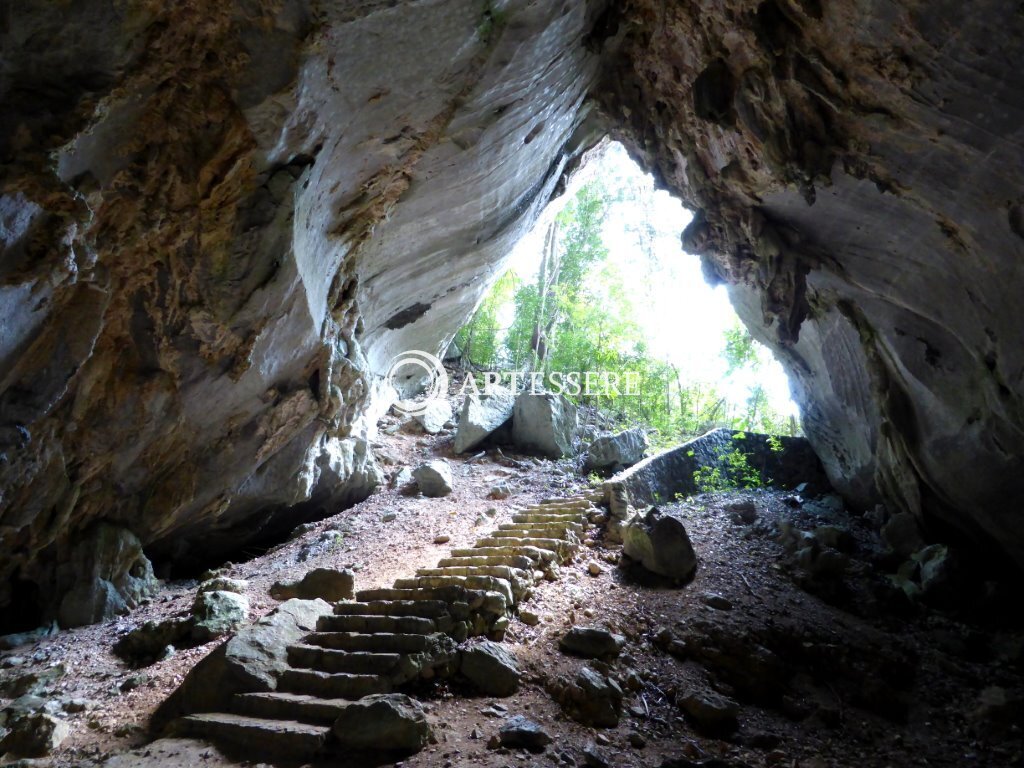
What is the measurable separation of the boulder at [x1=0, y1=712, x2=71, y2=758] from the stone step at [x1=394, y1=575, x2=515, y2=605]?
322 cm

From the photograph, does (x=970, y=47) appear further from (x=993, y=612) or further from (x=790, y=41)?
(x=993, y=612)

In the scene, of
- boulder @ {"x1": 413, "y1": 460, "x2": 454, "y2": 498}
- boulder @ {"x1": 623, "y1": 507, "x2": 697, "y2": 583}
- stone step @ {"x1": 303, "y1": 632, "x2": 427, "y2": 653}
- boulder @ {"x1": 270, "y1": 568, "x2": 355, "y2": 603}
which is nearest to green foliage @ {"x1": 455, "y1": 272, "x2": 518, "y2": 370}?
boulder @ {"x1": 413, "y1": 460, "x2": 454, "y2": 498}

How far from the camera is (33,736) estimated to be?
4625 mm

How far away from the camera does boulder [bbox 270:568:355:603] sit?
717cm

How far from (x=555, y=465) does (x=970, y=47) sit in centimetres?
1142

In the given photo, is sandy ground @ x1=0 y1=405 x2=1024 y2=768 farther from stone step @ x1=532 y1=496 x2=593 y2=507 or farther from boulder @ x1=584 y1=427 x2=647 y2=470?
boulder @ x1=584 y1=427 x2=647 y2=470

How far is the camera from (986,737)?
5.08 meters

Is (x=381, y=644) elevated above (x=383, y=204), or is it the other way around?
(x=383, y=204)

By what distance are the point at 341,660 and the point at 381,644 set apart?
0.38 metres

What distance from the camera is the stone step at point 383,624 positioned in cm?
564

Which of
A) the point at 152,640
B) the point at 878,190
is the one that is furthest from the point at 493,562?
the point at 878,190

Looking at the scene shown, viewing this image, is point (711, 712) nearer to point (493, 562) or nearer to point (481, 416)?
point (493, 562)

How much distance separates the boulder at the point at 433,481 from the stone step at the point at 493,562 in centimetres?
481

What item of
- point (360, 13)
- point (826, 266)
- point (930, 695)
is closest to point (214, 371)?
point (360, 13)
